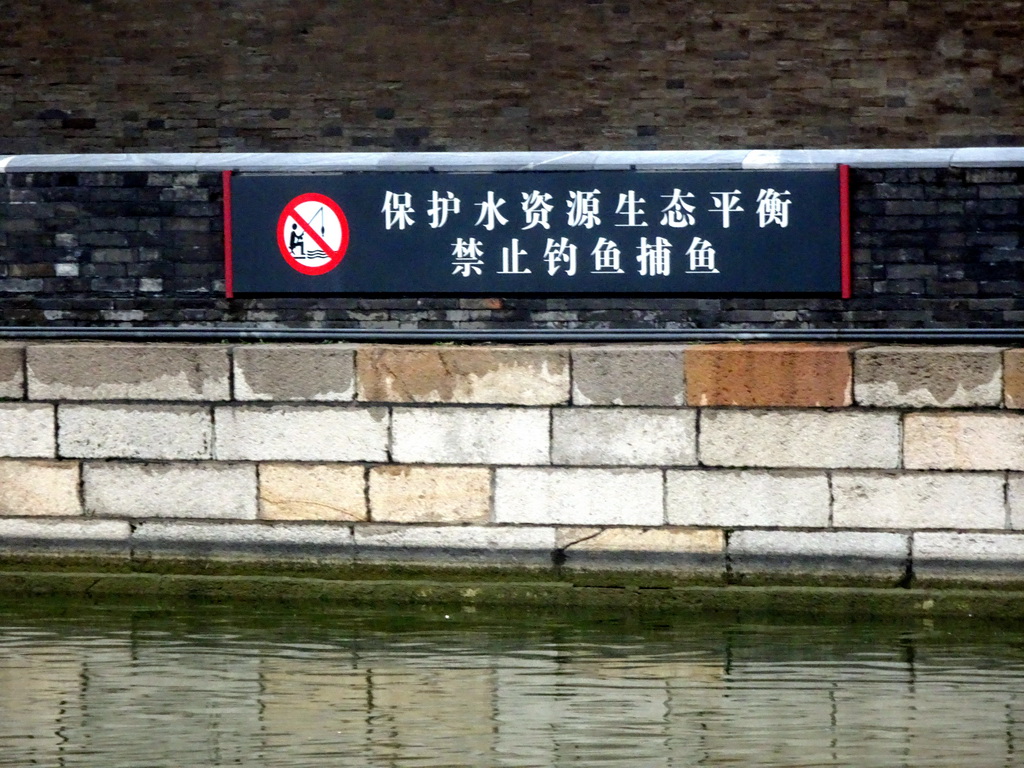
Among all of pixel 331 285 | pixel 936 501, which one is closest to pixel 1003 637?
pixel 936 501

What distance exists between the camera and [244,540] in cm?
879

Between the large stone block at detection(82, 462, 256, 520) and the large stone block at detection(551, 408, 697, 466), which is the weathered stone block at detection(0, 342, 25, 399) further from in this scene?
the large stone block at detection(551, 408, 697, 466)

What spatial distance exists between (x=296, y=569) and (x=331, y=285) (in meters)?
1.51

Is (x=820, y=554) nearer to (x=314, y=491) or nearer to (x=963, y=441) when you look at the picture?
(x=963, y=441)

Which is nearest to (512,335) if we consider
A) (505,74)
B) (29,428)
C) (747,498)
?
(747,498)

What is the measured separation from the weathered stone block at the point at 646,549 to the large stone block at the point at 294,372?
138cm

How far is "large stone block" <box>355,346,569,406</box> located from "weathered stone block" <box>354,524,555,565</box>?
0.66m

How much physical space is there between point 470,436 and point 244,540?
1.34 meters

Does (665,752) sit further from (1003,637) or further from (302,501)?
(302,501)

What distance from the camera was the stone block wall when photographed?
8.20 m

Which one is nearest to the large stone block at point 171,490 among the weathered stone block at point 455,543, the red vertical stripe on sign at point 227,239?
the weathered stone block at point 455,543

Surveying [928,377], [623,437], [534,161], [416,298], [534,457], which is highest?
[534,161]

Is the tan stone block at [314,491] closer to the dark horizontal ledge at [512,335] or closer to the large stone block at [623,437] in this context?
the dark horizontal ledge at [512,335]

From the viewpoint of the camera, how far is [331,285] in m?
8.85
